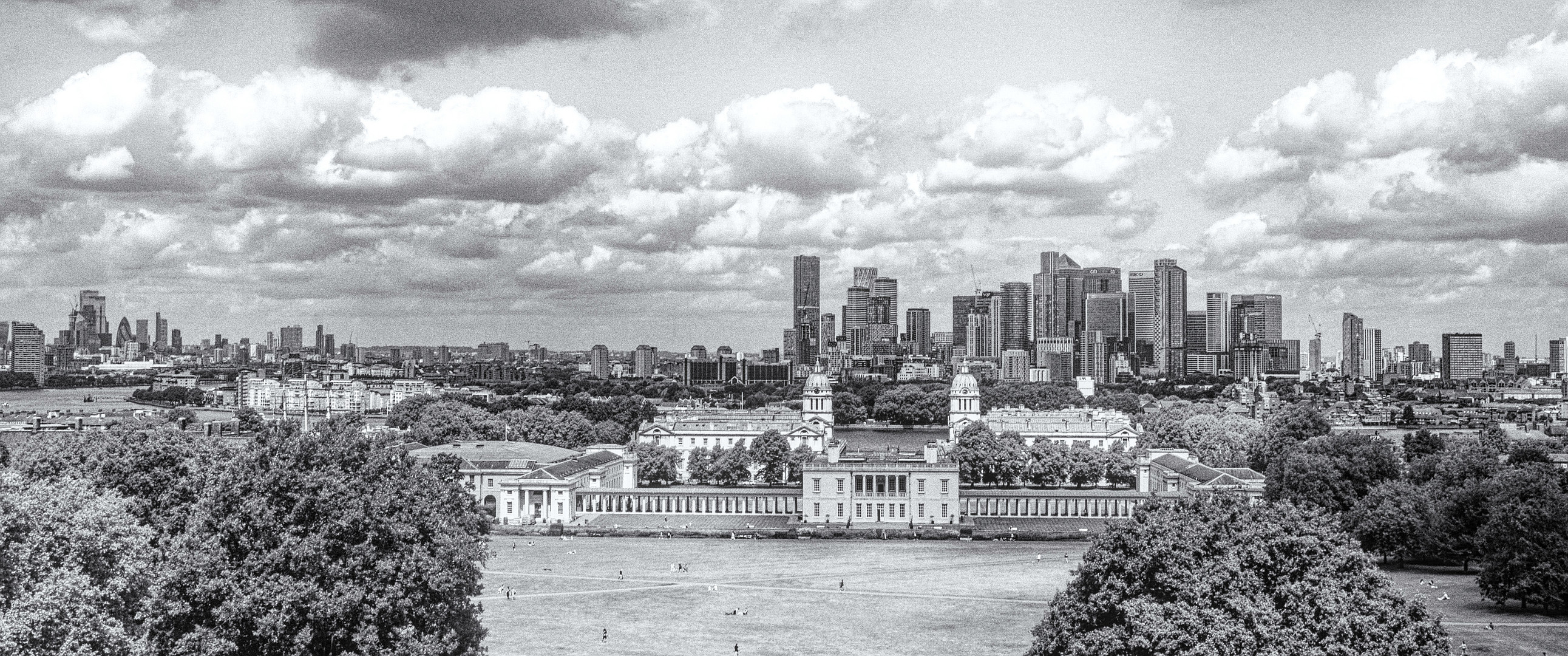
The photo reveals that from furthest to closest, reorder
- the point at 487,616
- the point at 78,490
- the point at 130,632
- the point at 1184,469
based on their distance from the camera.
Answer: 1. the point at 1184,469
2. the point at 487,616
3. the point at 78,490
4. the point at 130,632

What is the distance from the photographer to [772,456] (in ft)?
319

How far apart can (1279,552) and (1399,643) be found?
310 centimetres

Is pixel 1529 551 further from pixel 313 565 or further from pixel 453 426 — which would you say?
pixel 453 426

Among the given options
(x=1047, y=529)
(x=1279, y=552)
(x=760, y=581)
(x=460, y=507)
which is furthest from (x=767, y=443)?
(x=1279, y=552)

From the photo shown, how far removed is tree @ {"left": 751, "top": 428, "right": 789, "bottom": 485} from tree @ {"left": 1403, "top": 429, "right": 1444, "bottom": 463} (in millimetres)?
42203

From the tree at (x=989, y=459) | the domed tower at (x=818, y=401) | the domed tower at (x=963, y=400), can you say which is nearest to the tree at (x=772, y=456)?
the tree at (x=989, y=459)

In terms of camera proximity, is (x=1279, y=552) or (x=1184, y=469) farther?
(x=1184, y=469)

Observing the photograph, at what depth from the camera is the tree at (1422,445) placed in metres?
92.2

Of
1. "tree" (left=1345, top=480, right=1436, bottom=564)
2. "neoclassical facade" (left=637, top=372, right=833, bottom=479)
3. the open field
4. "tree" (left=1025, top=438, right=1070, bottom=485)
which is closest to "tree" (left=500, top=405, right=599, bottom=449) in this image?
"neoclassical facade" (left=637, top=372, right=833, bottom=479)

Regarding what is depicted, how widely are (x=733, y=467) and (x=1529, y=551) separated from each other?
57.8m

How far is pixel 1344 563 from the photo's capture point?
31.1m

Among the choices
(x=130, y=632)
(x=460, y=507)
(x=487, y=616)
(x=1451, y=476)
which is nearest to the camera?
(x=130, y=632)

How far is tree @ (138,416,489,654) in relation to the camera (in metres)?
29.5

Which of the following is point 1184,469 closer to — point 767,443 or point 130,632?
point 767,443
